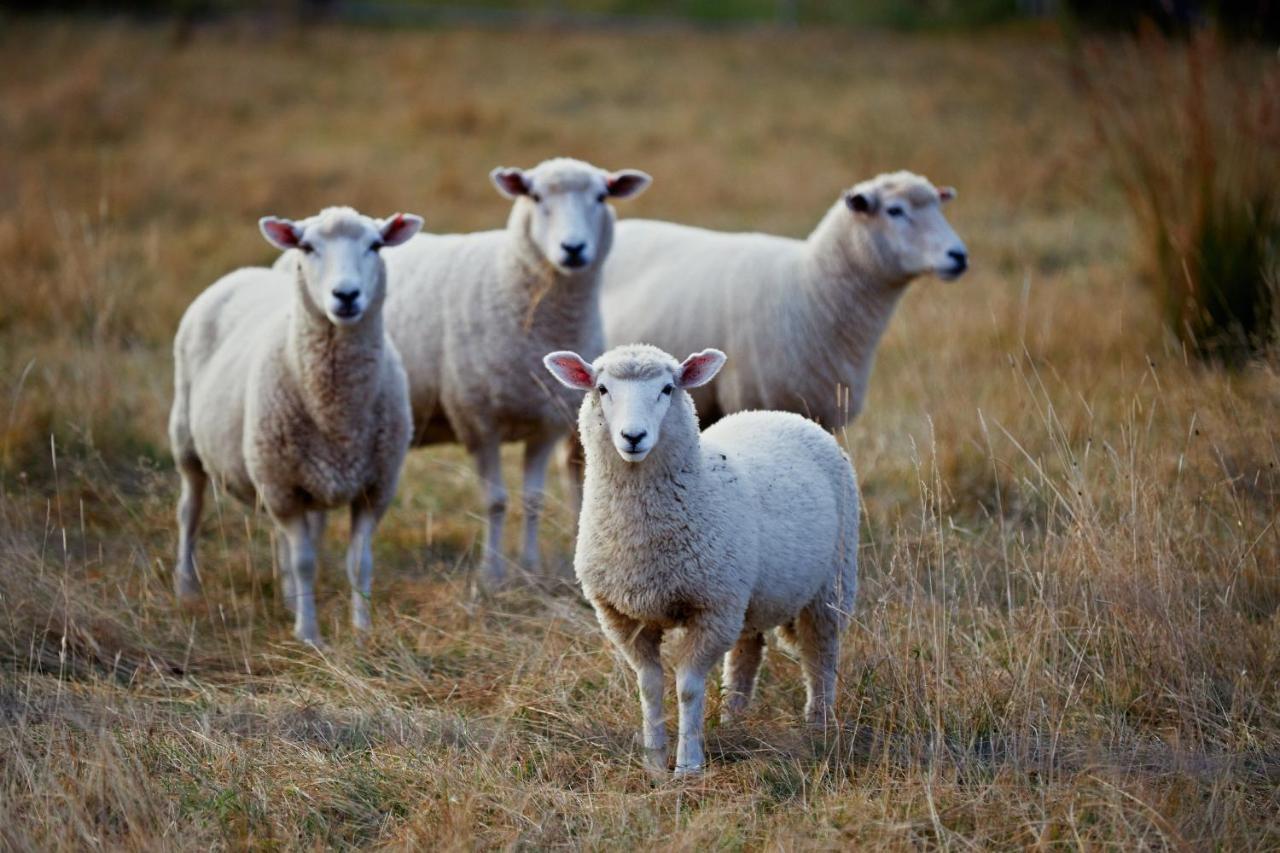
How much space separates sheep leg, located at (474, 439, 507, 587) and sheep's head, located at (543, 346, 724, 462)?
2160 mm

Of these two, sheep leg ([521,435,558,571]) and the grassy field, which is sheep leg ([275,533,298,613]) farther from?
sheep leg ([521,435,558,571])

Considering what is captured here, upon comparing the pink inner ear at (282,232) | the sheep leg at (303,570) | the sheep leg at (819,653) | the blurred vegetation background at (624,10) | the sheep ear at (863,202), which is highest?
the blurred vegetation background at (624,10)

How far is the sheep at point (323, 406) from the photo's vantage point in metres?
4.88

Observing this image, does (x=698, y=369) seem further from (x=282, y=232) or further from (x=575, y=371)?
(x=282, y=232)

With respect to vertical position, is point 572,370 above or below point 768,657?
above

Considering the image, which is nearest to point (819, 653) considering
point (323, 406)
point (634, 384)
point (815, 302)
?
point (634, 384)

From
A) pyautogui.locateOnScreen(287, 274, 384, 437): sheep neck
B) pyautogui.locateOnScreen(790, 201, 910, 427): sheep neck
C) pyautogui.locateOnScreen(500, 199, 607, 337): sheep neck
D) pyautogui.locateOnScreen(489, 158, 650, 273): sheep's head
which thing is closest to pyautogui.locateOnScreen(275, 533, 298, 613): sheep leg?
pyautogui.locateOnScreen(287, 274, 384, 437): sheep neck

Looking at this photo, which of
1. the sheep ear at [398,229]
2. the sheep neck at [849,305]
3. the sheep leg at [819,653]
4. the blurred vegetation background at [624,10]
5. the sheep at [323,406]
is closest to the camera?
the sheep leg at [819,653]

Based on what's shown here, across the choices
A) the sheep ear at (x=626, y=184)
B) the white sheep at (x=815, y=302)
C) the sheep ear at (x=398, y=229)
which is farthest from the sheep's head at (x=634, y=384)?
the sheep ear at (x=626, y=184)

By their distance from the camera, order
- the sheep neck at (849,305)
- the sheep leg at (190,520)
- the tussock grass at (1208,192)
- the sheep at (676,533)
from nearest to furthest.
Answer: the sheep at (676,533)
the sheep leg at (190,520)
the sheep neck at (849,305)
the tussock grass at (1208,192)

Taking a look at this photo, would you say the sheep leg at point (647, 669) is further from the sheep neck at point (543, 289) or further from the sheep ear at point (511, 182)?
the sheep ear at point (511, 182)

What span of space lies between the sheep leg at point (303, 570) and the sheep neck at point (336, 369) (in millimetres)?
387

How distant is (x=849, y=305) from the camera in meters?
6.07

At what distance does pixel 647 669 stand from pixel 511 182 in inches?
110
